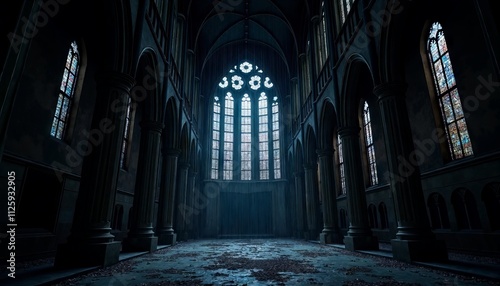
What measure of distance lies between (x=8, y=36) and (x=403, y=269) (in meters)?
7.81

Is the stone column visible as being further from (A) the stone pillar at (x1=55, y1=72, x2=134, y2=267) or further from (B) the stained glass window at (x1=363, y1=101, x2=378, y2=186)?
(B) the stained glass window at (x1=363, y1=101, x2=378, y2=186)

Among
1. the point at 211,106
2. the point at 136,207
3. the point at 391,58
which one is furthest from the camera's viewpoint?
the point at 211,106

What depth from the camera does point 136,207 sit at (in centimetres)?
999

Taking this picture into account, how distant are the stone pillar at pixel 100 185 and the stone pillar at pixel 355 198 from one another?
312 inches

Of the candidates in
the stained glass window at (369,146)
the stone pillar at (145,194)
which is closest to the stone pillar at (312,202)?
the stained glass window at (369,146)

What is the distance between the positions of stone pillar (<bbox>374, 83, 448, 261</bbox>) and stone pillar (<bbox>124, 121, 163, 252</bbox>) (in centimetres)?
792

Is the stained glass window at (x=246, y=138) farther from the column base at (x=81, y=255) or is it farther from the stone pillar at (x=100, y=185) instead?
the column base at (x=81, y=255)

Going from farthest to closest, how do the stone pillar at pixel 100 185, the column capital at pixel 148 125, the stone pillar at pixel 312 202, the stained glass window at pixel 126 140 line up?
the stone pillar at pixel 312 202
the stained glass window at pixel 126 140
the column capital at pixel 148 125
the stone pillar at pixel 100 185

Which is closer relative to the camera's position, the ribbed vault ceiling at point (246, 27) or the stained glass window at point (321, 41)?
the stained glass window at point (321, 41)

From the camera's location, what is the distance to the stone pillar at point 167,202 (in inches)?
502

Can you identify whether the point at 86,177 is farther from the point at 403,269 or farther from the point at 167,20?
the point at 167,20

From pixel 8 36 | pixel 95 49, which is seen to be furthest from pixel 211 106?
pixel 8 36

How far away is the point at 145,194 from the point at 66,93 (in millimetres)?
4438

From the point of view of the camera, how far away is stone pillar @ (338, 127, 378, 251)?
389 inches
